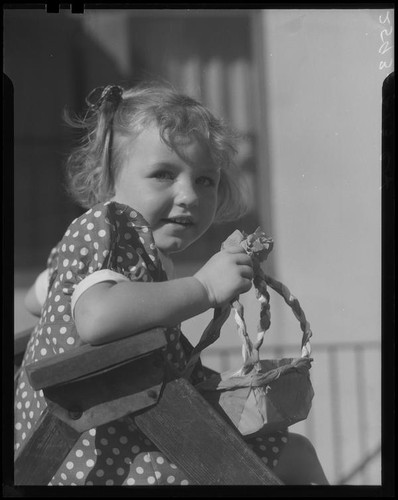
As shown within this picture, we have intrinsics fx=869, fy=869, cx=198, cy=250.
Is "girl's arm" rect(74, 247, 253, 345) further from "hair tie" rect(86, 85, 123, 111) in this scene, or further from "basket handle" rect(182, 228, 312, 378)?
"hair tie" rect(86, 85, 123, 111)

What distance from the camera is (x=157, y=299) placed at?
5.16ft

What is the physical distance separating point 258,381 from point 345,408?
30 cm

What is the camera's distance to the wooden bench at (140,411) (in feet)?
4.93

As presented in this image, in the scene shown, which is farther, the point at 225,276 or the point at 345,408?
the point at 345,408

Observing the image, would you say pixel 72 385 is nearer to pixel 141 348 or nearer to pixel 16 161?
pixel 141 348

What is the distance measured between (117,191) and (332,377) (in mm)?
641

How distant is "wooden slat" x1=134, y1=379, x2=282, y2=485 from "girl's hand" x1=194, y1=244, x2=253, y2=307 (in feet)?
0.63

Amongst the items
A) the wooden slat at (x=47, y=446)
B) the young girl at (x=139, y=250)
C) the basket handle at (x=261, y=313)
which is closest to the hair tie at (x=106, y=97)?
the young girl at (x=139, y=250)

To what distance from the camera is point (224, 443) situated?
1552mm

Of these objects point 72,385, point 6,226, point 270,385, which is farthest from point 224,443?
point 6,226

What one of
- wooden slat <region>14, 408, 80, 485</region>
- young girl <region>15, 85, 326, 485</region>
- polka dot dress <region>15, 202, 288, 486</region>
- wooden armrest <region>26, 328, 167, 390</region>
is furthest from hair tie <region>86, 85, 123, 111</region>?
wooden slat <region>14, 408, 80, 485</region>

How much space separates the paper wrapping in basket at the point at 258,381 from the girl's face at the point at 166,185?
3.9 inches

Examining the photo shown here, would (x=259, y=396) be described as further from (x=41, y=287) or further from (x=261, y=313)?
(x=41, y=287)

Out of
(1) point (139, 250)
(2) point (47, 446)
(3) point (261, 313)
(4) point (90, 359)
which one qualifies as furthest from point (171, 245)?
(2) point (47, 446)
